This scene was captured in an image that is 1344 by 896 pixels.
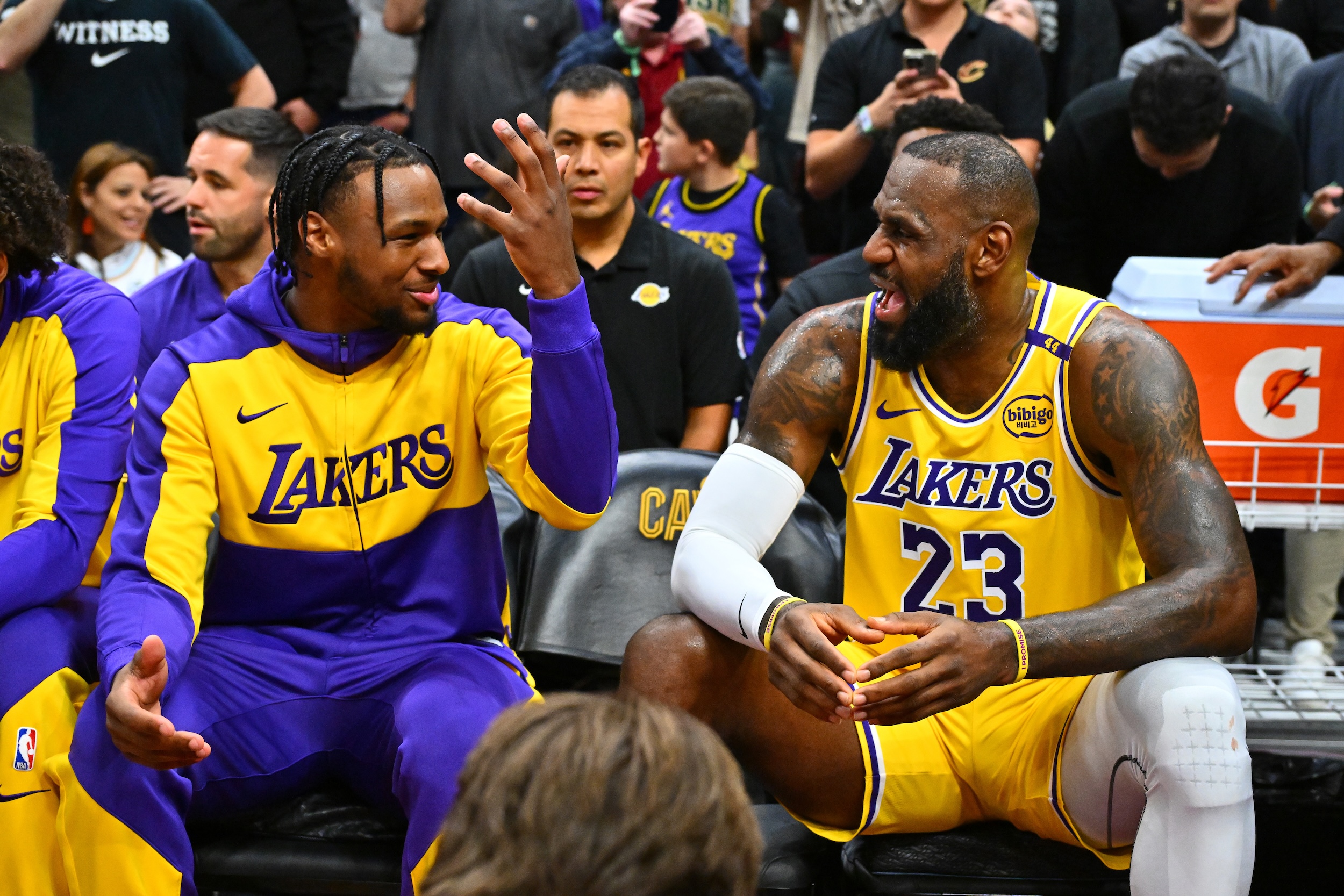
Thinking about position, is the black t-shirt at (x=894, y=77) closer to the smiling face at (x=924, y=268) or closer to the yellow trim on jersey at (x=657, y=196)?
the yellow trim on jersey at (x=657, y=196)

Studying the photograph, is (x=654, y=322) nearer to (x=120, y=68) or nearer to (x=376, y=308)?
(x=376, y=308)

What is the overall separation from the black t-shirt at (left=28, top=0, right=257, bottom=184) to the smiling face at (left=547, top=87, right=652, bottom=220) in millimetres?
1741

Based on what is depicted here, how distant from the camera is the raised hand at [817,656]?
2.18 m

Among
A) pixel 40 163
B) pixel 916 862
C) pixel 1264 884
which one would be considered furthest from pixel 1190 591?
pixel 40 163

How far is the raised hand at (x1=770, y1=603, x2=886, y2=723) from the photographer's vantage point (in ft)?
7.16

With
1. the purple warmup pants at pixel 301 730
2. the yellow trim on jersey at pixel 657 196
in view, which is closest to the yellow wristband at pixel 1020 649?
the purple warmup pants at pixel 301 730

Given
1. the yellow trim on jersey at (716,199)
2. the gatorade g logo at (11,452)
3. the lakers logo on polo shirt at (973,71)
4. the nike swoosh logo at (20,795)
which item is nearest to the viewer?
the nike swoosh logo at (20,795)

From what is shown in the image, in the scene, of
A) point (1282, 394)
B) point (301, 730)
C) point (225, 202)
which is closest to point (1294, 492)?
point (1282, 394)

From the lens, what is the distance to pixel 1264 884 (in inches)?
119

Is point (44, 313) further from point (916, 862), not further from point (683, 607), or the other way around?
point (916, 862)

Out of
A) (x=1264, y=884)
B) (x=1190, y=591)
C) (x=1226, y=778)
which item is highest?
(x=1190, y=591)

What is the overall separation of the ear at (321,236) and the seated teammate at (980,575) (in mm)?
788

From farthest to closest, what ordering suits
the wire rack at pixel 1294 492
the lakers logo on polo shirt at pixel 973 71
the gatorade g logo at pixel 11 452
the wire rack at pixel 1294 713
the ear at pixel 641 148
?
the lakers logo on polo shirt at pixel 973 71 < the ear at pixel 641 148 < the wire rack at pixel 1294 492 < the gatorade g logo at pixel 11 452 < the wire rack at pixel 1294 713

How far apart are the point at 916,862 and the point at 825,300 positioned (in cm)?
180
